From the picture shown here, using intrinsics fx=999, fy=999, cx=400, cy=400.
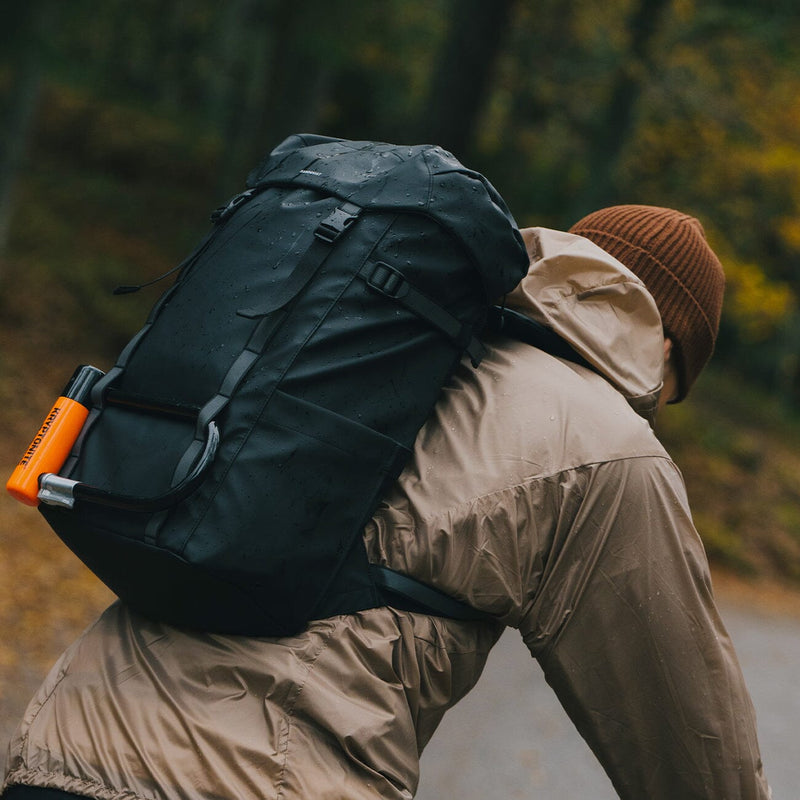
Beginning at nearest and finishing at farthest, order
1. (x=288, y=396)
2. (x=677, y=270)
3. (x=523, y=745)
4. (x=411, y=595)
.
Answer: (x=288, y=396) < (x=411, y=595) < (x=677, y=270) < (x=523, y=745)

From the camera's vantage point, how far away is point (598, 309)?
1890mm

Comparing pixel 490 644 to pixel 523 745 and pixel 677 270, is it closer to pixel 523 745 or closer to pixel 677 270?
pixel 677 270

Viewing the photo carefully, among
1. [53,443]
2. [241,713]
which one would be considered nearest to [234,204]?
[53,443]

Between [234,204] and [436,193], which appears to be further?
[234,204]

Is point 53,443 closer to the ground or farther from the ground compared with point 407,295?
closer to the ground

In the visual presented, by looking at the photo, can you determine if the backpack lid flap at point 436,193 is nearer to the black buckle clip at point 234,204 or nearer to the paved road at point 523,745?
the black buckle clip at point 234,204

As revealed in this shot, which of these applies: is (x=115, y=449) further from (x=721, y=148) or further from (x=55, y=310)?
(x=721, y=148)

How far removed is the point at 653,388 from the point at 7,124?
876 cm

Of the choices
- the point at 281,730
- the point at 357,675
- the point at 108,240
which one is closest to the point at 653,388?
the point at 357,675

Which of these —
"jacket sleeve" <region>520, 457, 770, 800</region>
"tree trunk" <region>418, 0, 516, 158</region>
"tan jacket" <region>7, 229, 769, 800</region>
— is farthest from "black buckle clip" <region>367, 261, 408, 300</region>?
"tree trunk" <region>418, 0, 516, 158</region>

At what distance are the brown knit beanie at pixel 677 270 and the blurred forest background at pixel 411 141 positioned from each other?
15.5 ft

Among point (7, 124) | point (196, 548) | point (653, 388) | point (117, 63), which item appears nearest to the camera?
point (196, 548)

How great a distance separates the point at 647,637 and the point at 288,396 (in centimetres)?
73

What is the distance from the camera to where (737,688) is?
68.2 inches
